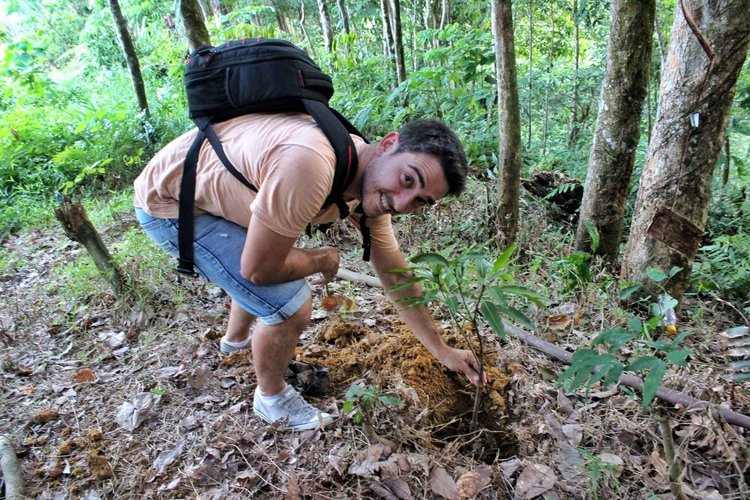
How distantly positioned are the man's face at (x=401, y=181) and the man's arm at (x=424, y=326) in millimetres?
411

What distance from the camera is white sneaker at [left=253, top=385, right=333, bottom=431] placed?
223 cm

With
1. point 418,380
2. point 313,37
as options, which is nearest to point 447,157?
point 418,380

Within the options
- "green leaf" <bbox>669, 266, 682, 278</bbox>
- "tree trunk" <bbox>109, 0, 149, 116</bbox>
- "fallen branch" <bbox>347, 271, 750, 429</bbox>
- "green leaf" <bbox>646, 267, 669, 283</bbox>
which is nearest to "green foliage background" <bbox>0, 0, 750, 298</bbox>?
"tree trunk" <bbox>109, 0, 149, 116</bbox>

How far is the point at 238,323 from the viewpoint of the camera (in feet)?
8.89

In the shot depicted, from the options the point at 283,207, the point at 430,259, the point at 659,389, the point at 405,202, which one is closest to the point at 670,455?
the point at 659,389

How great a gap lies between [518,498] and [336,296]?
1.85m

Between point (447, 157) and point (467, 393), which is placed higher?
point (447, 157)

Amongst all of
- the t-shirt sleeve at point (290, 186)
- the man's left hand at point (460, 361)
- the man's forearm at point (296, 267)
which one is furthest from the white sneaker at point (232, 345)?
the t-shirt sleeve at point (290, 186)

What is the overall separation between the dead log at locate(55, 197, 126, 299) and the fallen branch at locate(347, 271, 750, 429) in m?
2.77

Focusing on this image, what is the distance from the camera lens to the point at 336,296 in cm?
331

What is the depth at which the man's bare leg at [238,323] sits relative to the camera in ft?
8.73

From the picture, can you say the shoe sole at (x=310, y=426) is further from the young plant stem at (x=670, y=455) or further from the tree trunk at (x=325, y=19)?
the tree trunk at (x=325, y=19)

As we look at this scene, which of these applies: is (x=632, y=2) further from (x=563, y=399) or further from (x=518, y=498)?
(x=518, y=498)

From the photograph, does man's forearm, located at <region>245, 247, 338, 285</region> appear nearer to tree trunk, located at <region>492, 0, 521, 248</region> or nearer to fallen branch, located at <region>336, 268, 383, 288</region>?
fallen branch, located at <region>336, 268, 383, 288</region>
